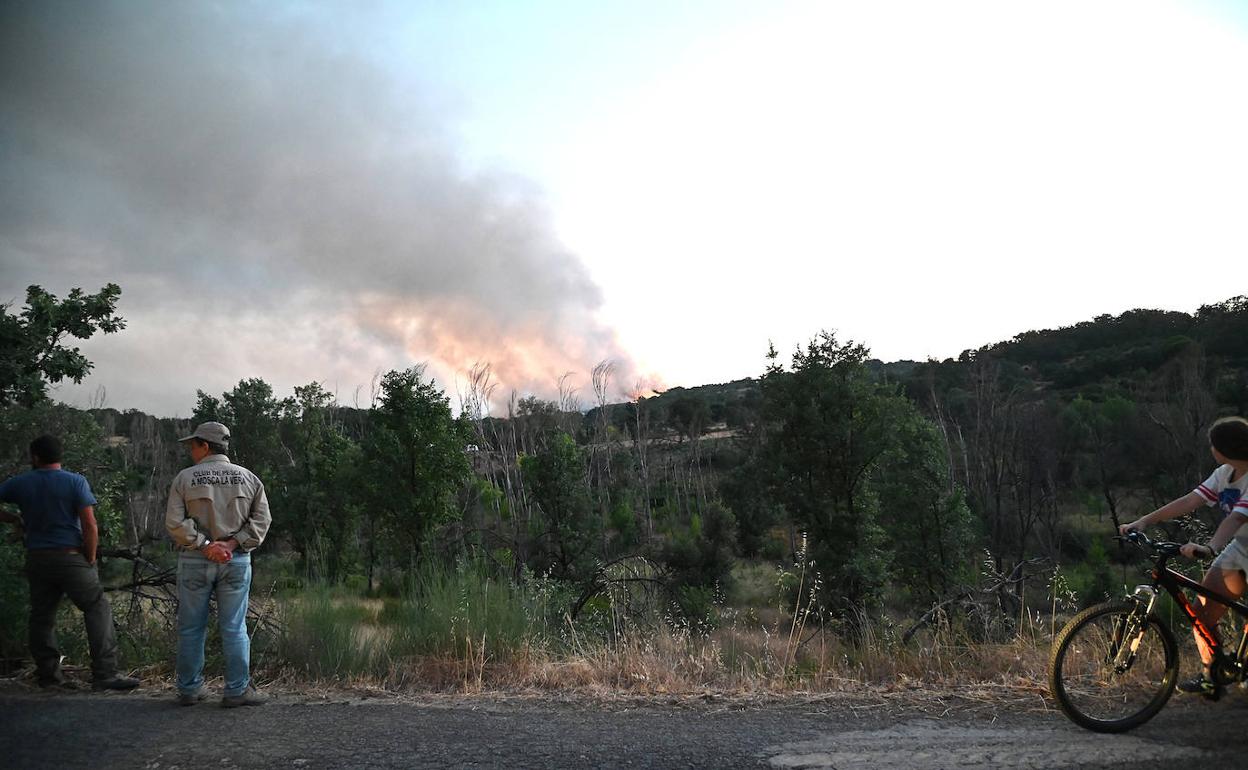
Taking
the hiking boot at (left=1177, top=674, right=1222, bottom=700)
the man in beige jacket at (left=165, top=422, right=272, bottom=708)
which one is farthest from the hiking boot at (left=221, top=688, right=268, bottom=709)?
the hiking boot at (left=1177, top=674, right=1222, bottom=700)

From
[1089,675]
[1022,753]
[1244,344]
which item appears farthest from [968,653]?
[1244,344]

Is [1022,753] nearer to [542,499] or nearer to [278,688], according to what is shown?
[278,688]

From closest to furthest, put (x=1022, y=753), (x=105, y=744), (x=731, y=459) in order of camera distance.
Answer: (x=1022, y=753) → (x=105, y=744) → (x=731, y=459)

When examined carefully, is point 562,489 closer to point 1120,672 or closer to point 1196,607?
point 1120,672

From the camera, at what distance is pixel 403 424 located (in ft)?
99.9

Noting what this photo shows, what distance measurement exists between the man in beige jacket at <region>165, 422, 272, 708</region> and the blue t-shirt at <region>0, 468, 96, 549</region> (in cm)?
127

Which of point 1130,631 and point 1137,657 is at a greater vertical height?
point 1130,631

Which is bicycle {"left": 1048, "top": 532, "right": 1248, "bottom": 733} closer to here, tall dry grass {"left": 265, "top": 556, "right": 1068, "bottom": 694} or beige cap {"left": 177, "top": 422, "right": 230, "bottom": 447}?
tall dry grass {"left": 265, "top": 556, "right": 1068, "bottom": 694}

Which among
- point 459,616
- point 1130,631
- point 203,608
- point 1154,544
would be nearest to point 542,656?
point 459,616

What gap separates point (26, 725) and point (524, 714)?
10.6ft

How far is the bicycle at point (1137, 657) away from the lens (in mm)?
4211

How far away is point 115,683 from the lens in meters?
5.84

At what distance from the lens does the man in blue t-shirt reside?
6.03 metres

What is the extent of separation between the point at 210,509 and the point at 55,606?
1.88 metres
